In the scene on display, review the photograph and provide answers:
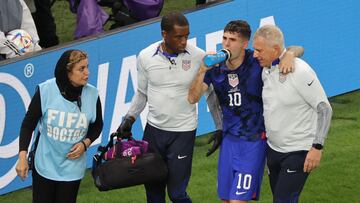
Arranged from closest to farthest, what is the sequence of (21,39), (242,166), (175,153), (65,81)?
1. (65,81)
2. (242,166)
3. (175,153)
4. (21,39)

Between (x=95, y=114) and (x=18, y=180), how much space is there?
2326 millimetres

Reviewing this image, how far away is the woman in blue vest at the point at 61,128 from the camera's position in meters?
7.48

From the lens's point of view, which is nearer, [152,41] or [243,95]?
[243,95]

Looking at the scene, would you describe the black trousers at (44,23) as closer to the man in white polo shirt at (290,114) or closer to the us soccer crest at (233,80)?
the us soccer crest at (233,80)

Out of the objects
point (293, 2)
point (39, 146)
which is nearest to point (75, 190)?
point (39, 146)

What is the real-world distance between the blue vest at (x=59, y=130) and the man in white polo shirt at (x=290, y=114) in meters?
1.40

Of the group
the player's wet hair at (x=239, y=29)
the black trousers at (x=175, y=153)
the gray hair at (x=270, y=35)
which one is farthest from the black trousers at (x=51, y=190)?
the gray hair at (x=270, y=35)

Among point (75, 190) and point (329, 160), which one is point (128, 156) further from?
point (329, 160)

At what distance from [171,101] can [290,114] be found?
1.08m

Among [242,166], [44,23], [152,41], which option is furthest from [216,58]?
[44,23]

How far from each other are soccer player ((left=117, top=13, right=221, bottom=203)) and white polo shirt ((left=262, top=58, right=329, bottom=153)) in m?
0.61

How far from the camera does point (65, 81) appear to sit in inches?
296

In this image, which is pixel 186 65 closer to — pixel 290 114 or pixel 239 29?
pixel 239 29

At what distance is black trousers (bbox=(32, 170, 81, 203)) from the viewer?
298 inches
